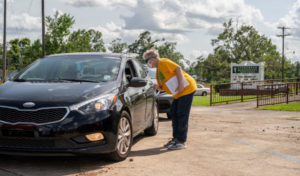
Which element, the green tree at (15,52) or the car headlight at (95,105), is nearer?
the car headlight at (95,105)

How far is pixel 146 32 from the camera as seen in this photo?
3738 inches

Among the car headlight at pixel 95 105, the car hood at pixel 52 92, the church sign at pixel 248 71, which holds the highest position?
the church sign at pixel 248 71

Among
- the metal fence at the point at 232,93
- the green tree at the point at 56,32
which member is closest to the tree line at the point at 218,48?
the green tree at the point at 56,32

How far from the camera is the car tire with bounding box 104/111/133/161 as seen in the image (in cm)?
458

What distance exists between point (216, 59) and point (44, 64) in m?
55.0

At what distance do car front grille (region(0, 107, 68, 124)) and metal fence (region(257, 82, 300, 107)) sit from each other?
13147mm

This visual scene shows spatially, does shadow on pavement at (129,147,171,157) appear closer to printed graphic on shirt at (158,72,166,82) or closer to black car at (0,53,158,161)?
black car at (0,53,158,161)

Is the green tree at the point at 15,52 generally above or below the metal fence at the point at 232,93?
above

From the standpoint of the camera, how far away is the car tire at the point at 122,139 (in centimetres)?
458

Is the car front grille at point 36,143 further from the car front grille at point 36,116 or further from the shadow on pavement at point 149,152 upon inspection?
the shadow on pavement at point 149,152

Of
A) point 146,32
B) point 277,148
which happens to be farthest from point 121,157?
point 146,32

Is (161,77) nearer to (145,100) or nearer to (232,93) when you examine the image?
(145,100)

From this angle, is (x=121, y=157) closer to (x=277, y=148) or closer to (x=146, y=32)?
(x=277, y=148)

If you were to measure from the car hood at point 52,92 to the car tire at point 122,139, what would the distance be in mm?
480
